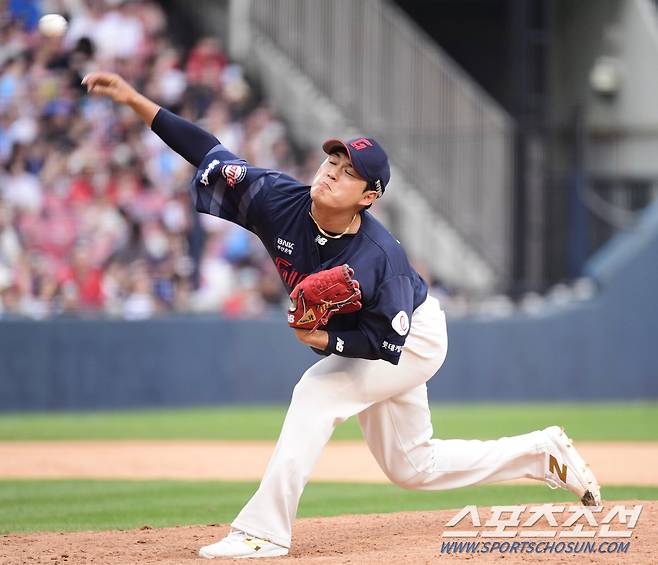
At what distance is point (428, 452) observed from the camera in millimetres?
5941

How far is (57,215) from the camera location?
13.6 m

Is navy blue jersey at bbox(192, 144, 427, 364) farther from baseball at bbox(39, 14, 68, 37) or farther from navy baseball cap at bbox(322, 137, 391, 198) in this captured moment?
baseball at bbox(39, 14, 68, 37)

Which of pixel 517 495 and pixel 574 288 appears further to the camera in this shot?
pixel 574 288

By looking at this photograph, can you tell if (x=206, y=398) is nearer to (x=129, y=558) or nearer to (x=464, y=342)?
(x=464, y=342)

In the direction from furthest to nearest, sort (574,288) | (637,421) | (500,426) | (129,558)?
1. (574,288)
2. (637,421)
3. (500,426)
4. (129,558)

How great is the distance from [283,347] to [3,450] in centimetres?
468

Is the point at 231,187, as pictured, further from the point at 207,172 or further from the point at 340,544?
the point at 340,544

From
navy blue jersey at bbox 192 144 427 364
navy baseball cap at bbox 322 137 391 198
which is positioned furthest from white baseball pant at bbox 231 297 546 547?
navy baseball cap at bbox 322 137 391 198

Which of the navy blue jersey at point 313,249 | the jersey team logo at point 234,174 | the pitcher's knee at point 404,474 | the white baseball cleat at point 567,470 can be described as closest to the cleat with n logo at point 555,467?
the white baseball cleat at point 567,470

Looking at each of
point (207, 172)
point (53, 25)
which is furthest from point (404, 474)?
point (53, 25)

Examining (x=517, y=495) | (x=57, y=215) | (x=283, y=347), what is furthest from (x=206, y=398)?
(x=517, y=495)

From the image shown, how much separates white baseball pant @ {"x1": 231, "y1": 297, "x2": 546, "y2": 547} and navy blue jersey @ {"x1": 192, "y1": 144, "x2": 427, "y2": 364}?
19 centimetres

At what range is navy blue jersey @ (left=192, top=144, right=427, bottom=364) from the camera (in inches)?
211

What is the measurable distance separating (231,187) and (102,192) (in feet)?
28.6
